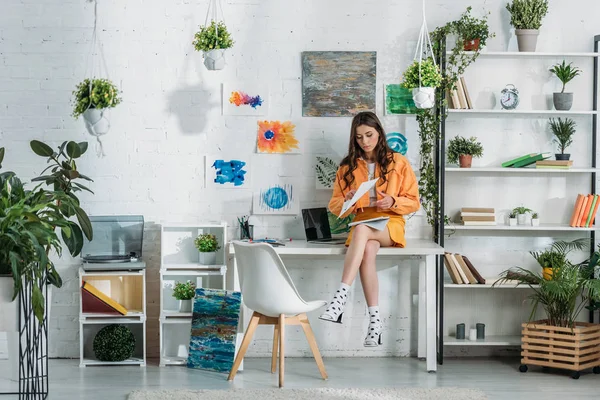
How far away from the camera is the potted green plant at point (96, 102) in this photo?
5090 millimetres

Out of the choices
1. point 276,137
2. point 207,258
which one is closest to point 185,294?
point 207,258

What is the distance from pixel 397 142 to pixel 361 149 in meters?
0.38

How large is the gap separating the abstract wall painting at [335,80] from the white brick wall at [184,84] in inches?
2.4

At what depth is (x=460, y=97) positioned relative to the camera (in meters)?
5.55

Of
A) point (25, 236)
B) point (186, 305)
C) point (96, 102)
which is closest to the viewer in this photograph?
point (25, 236)

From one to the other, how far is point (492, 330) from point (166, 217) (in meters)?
2.31

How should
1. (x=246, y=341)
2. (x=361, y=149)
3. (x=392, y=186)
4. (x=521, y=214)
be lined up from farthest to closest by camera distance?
(x=521, y=214) → (x=361, y=149) → (x=392, y=186) → (x=246, y=341)

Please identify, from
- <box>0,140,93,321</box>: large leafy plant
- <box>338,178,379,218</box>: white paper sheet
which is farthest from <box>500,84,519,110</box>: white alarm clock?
<box>0,140,93,321</box>: large leafy plant

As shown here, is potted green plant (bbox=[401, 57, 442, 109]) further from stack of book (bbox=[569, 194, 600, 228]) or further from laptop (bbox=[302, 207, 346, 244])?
stack of book (bbox=[569, 194, 600, 228])

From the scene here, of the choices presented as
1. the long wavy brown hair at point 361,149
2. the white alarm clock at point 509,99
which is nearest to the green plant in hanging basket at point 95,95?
the long wavy brown hair at point 361,149

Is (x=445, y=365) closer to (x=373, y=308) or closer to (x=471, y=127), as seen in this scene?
(x=373, y=308)

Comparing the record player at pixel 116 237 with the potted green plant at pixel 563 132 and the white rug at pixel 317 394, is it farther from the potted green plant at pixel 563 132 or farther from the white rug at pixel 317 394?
the potted green plant at pixel 563 132

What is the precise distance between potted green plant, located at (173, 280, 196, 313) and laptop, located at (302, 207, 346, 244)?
812 millimetres

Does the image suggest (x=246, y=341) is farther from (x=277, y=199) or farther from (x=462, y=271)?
(x=462, y=271)
